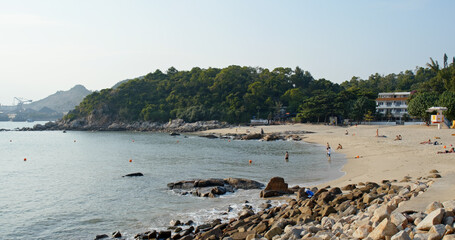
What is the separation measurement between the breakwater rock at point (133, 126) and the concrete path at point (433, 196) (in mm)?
71874

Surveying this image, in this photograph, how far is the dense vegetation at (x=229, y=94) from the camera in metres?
91.8

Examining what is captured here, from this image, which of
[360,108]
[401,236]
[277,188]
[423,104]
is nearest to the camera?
[401,236]

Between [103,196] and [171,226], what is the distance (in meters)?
7.43

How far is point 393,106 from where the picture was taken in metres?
78.4

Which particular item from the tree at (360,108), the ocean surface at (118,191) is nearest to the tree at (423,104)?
the tree at (360,108)

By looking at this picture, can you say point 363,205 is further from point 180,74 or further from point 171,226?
point 180,74

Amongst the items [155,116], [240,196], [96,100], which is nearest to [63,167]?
[240,196]

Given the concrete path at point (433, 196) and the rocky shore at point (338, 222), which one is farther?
the concrete path at point (433, 196)

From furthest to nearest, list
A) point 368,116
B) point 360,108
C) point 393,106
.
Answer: point 393,106, point 360,108, point 368,116

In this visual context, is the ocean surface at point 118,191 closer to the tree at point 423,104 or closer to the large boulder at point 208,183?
the large boulder at point 208,183

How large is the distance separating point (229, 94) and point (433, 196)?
90.9 meters

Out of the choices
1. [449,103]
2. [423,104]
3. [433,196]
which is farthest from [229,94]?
[433,196]

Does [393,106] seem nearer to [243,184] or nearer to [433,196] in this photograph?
[243,184]

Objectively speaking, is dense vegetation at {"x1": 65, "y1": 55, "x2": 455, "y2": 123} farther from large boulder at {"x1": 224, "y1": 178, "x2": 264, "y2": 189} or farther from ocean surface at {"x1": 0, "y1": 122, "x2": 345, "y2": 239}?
large boulder at {"x1": 224, "y1": 178, "x2": 264, "y2": 189}
